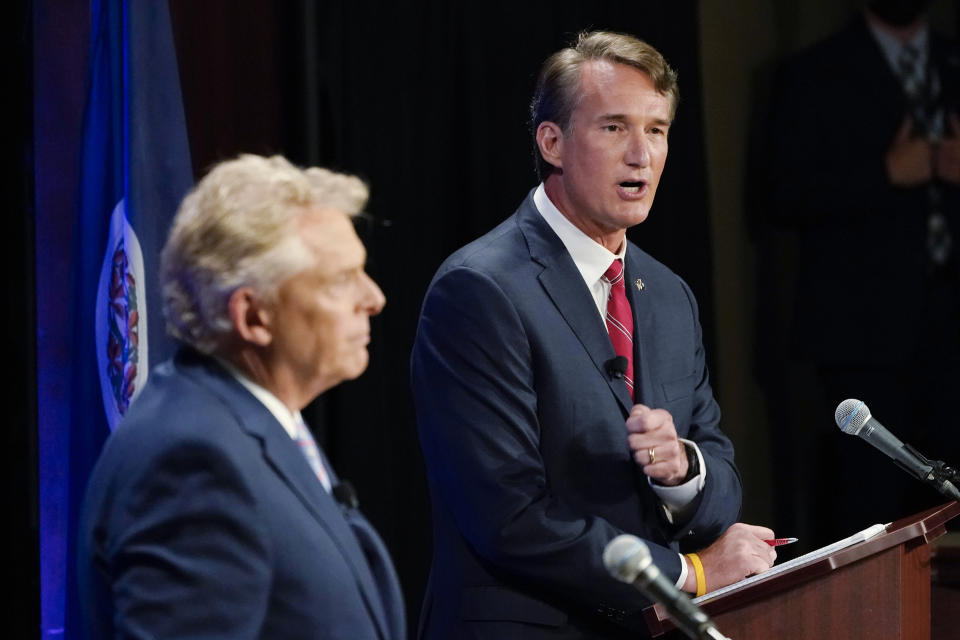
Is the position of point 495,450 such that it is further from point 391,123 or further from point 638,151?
point 391,123

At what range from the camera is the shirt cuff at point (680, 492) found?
265 centimetres

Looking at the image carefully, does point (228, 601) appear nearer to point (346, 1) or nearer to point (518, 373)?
point (518, 373)

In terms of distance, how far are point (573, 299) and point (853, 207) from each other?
8.66 ft

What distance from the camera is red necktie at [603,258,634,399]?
2.79 metres

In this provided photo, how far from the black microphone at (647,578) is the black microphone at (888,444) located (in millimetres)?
858

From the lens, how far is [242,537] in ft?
5.44

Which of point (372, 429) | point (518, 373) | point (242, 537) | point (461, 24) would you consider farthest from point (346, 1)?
point (242, 537)

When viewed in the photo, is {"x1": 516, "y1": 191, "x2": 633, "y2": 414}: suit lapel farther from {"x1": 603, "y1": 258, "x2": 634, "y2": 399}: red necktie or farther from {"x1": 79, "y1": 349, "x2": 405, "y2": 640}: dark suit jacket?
{"x1": 79, "y1": 349, "x2": 405, "y2": 640}: dark suit jacket

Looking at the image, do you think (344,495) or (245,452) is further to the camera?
(344,495)

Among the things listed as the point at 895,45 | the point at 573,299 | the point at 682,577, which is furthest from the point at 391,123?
the point at 895,45

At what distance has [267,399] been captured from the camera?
1.81m

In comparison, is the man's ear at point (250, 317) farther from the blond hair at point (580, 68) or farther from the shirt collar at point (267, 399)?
the blond hair at point (580, 68)

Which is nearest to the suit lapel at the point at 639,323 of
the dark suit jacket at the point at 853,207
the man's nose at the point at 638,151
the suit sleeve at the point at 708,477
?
the suit sleeve at the point at 708,477

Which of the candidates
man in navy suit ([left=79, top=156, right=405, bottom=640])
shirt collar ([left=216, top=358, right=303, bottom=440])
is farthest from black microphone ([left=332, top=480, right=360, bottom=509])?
shirt collar ([left=216, top=358, right=303, bottom=440])
